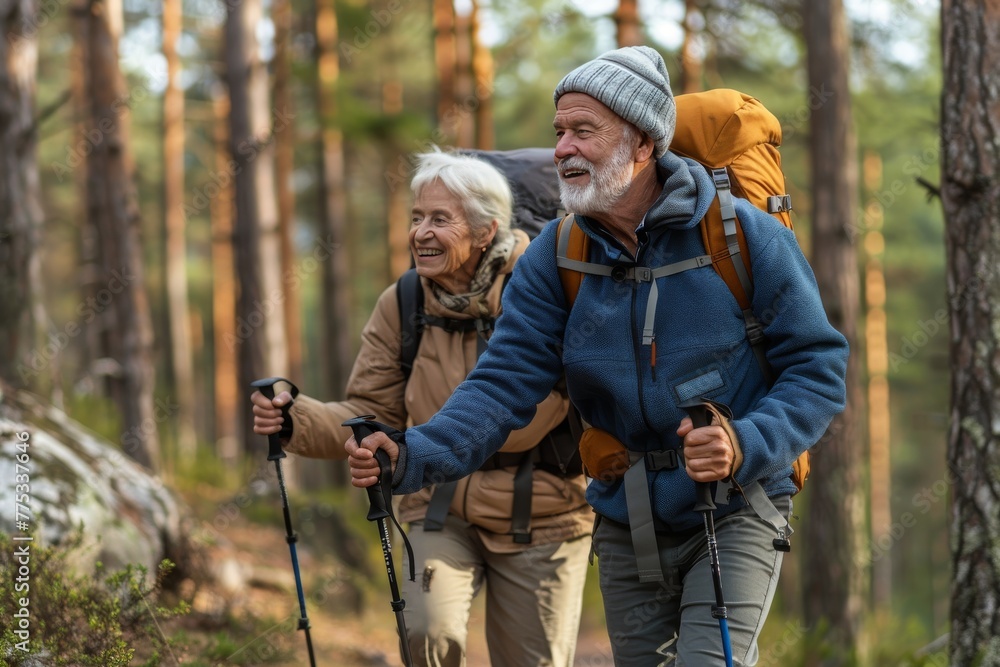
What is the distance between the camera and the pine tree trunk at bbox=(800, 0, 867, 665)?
9852mm

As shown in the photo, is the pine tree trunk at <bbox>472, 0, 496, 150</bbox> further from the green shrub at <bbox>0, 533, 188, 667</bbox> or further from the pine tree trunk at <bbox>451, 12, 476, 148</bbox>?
the green shrub at <bbox>0, 533, 188, 667</bbox>

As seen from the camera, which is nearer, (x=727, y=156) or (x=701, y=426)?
(x=701, y=426)

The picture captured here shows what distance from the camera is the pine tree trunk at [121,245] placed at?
11172mm

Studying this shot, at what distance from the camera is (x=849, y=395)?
9.95m

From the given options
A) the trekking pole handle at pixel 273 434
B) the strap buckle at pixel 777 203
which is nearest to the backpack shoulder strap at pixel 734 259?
the strap buckle at pixel 777 203

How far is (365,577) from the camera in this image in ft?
34.7

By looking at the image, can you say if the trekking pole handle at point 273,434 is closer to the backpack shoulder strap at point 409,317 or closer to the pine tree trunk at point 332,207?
the backpack shoulder strap at point 409,317

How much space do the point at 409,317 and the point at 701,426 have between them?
1782mm

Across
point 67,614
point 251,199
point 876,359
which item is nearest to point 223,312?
point 251,199

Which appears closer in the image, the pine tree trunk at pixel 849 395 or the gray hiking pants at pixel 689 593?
the gray hiking pants at pixel 689 593

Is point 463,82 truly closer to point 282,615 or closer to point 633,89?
point 282,615

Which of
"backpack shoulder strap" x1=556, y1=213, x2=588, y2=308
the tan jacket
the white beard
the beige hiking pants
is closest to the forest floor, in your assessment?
the beige hiking pants

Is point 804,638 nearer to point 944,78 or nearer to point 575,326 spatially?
point 944,78

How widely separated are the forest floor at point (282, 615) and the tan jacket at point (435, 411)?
52 centimetres
